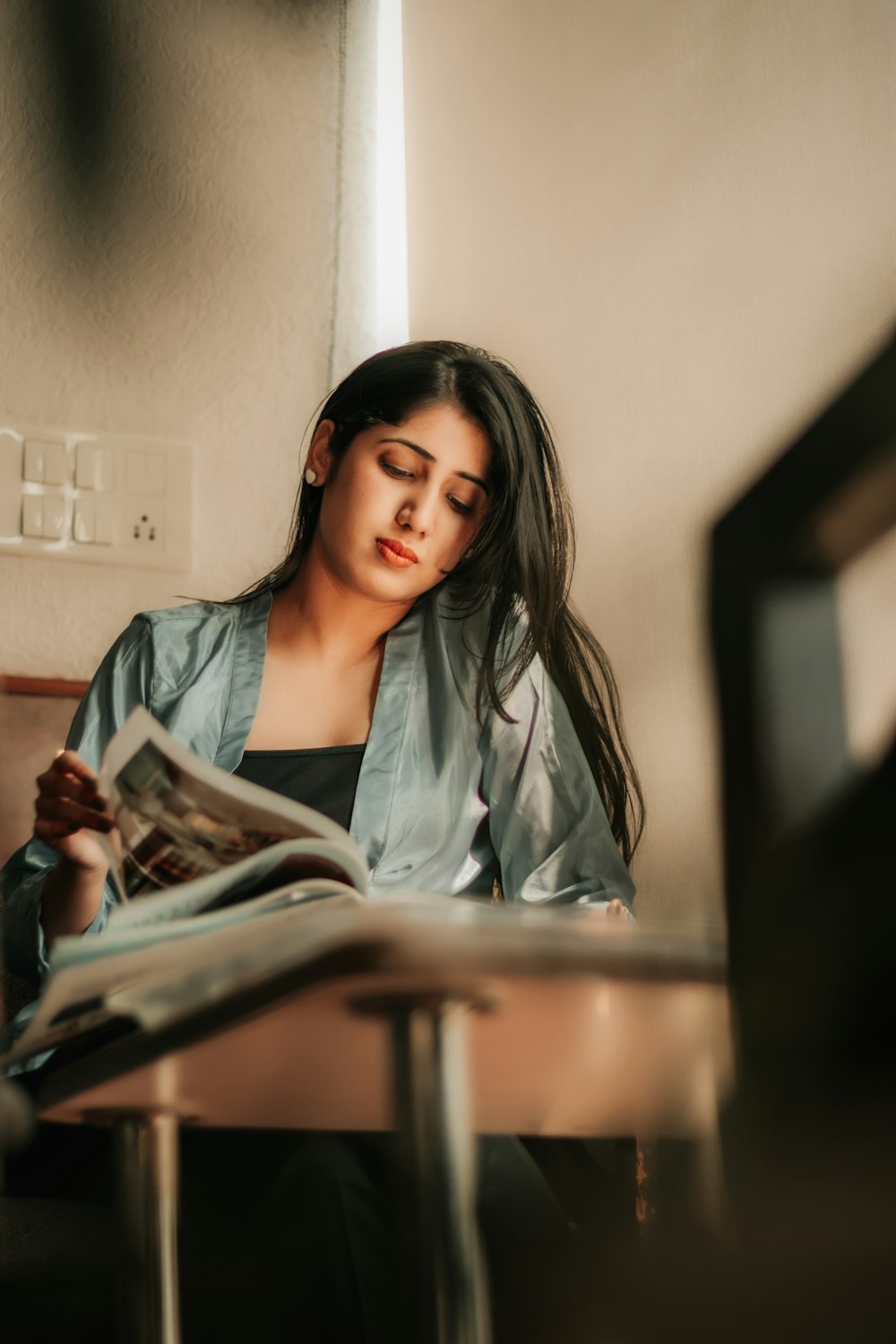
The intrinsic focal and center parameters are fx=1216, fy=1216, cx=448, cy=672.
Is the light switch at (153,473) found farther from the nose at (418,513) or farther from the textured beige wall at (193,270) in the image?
the nose at (418,513)

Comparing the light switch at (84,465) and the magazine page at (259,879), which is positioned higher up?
the light switch at (84,465)

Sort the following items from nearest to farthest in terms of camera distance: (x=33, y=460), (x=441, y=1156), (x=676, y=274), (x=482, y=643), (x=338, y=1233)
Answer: (x=441, y=1156) → (x=338, y=1233) → (x=676, y=274) → (x=482, y=643) → (x=33, y=460)

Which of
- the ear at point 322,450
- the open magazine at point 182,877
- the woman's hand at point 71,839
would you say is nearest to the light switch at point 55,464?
the ear at point 322,450

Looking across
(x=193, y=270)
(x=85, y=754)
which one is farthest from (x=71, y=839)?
(x=193, y=270)

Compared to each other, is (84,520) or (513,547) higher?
(84,520)

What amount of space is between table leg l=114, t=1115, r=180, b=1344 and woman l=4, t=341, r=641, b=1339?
0.35 m

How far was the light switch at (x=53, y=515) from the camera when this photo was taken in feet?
4.56

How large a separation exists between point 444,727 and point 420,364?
0.33 meters

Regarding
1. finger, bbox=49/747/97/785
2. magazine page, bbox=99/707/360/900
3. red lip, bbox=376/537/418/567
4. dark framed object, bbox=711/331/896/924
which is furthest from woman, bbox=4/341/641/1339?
magazine page, bbox=99/707/360/900

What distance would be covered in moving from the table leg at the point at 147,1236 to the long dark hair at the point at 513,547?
533mm

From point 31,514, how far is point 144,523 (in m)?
0.13

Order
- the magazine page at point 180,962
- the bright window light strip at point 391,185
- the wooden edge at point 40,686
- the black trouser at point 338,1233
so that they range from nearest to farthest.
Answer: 1. the magazine page at point 180,962
2. the black trouser at point 338,1233
3. the wooden edge at point 40,686
4. the bright window light strip at point 391,185

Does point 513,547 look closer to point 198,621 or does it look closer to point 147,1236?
point 198,621

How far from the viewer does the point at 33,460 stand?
1.40 m
